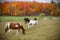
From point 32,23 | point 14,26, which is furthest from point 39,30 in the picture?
point 14,26

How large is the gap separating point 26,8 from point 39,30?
360 mm

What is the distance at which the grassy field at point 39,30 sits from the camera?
97.3 inches

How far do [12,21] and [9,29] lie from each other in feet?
0.40

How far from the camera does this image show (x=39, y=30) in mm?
2506

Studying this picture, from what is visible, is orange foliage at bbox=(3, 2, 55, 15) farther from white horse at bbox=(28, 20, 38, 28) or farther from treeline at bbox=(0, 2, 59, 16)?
white horse at bbox=(28, 20, 38, 28)

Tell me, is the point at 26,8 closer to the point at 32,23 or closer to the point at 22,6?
the point at 22,6

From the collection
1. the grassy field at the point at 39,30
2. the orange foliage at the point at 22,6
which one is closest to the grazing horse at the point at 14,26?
the grassy field at the point at 39,30

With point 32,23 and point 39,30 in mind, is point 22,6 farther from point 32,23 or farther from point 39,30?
point 39,30

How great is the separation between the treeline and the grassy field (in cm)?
7

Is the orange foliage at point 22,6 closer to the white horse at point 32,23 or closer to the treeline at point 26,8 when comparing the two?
the treeline at point 26,8

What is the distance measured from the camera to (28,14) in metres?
2.48

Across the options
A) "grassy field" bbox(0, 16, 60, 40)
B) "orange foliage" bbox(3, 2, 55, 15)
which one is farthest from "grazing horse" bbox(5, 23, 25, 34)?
"orange foliage" bbox(3, 2, 55, 15)

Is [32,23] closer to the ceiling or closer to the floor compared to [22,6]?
closer to the floor

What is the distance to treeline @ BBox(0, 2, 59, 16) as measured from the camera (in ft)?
8.08
